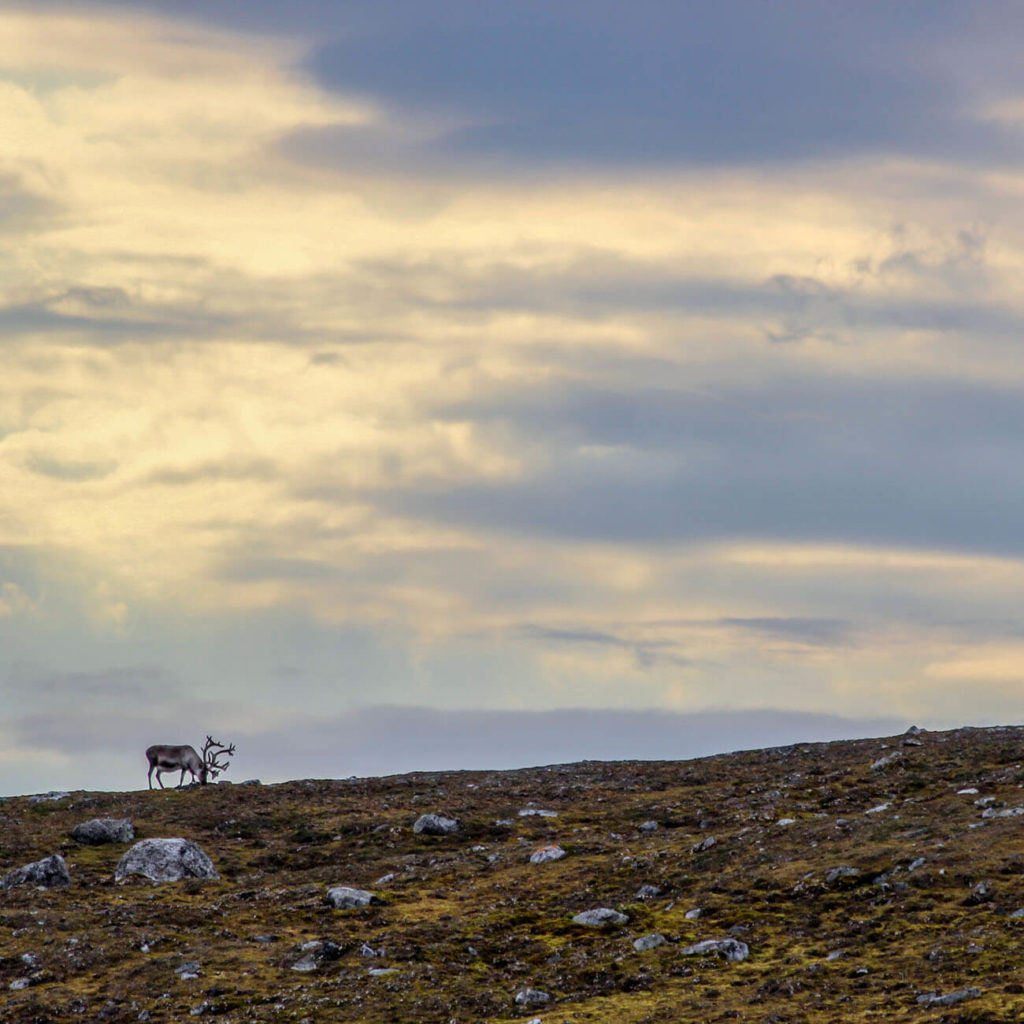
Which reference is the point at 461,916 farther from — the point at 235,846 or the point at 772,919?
the point at 235,846

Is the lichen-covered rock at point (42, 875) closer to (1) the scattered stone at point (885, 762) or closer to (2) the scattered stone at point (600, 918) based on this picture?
(2) the scattered stone at point (600, 918)

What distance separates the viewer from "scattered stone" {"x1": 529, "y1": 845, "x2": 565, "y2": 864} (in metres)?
51.8

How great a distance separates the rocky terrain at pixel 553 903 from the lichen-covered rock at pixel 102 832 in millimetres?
110

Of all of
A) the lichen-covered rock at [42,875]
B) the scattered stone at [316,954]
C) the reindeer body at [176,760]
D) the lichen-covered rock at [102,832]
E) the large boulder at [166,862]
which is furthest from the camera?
the reindeer body at [176,760]

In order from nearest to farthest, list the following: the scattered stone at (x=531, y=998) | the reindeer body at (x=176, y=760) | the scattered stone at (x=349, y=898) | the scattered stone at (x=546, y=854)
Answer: the scattered stone at (x=531, y=998)
the scattered stone at (x=349, y=898)
the scattered stone at (x=546, y=854)
the reindeer body at (x=176, y=760)

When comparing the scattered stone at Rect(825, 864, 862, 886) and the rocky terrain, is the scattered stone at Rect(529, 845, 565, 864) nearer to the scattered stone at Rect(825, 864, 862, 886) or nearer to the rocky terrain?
the rocky terrain

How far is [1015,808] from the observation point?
47.3 metres

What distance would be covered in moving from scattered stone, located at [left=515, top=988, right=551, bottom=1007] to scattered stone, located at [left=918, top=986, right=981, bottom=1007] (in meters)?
9.78

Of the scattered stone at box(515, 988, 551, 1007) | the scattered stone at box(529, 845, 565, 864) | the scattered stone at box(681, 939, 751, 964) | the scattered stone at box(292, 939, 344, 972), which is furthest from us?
the scattered stone at box(529, 845, 565, 864)

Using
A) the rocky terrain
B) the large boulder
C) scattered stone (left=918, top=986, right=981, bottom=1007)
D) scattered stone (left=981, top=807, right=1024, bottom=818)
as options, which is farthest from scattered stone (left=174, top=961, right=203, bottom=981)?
scattered stone (left=981, top=807, right=1024, bottom=818)

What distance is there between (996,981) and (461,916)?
1806 centimetres

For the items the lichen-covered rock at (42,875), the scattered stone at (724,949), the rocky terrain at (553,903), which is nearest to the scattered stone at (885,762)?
the rocky terrain at (553,903)

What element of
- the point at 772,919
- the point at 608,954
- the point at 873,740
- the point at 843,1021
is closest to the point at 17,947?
the point at 608,954

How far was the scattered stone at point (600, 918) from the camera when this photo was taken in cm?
4247
